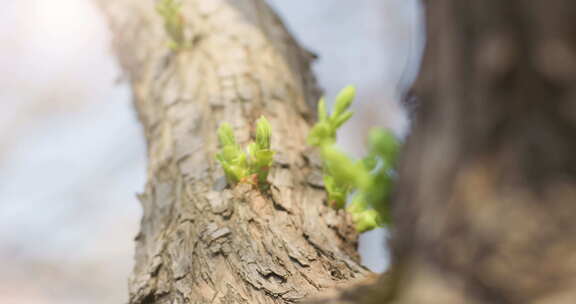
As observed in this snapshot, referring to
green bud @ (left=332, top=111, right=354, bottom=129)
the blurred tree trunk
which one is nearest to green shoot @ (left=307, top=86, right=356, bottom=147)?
green bud @ (left=332, top=111, right=354, bottom=129)

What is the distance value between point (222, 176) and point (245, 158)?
108 millimetres

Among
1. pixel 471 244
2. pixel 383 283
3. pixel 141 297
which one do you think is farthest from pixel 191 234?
pixel 471 244

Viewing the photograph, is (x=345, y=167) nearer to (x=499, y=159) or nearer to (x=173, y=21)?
(x=499, y=159)

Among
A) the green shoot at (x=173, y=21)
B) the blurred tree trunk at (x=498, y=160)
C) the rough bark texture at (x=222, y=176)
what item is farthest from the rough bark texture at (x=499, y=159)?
the green shoot at (x=173, y=21)

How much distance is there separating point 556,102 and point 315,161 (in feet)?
2.92

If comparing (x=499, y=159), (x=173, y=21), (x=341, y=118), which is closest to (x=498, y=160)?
(x=499, y=159)

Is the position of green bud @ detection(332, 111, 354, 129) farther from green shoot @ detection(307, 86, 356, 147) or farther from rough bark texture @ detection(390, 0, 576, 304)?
rough bark texture @ detection(390, 0, 576, 304)

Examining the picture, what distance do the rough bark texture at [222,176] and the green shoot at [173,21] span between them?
0.03 metres

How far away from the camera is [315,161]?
127 cm

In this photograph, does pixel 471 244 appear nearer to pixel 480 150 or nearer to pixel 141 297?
pixel 480 150

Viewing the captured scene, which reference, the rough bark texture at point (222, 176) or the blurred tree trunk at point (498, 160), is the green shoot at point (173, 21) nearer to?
the rough bark texture at point (222, 176)

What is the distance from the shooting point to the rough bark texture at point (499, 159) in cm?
40

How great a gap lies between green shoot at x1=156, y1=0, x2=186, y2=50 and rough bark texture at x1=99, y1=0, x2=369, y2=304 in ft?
0.11

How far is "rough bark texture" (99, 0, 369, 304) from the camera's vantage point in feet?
3.13
